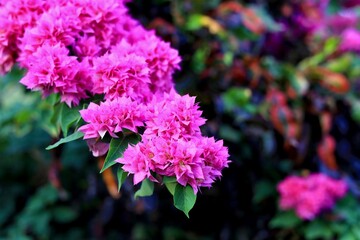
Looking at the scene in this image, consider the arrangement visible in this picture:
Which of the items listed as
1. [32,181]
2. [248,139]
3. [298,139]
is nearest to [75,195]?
[32,181]

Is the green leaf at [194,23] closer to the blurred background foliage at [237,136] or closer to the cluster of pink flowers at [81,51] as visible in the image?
the blurred background foliage at [237,136]

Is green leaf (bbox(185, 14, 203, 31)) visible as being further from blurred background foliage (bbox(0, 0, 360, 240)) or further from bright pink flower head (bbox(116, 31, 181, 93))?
bright pink flower head (bbox(116, 31, 181, 93))

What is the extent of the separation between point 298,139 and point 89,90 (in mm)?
1207

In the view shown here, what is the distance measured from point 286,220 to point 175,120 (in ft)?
4.02

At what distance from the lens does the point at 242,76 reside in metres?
2.38

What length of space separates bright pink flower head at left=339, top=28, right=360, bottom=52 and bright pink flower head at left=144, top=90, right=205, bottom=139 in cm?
188

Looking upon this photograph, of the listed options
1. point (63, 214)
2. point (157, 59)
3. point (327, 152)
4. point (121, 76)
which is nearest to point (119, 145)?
point (121, 76)

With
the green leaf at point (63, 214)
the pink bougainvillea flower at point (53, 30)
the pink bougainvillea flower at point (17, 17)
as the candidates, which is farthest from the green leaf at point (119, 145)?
the green leaf at point (63, 214)

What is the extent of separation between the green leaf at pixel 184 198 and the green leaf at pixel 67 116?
0.34 m

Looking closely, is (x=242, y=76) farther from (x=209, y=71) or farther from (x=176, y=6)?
(x=176, y=6)

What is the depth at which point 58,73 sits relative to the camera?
124cm

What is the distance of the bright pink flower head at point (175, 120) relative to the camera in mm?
1100

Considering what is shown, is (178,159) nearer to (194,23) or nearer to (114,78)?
(114,78)

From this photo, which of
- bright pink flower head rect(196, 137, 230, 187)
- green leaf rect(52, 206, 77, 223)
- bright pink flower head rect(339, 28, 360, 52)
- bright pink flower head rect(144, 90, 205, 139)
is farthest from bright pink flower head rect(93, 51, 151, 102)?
bright pink flower head rect(339, 28, 360, 52)
